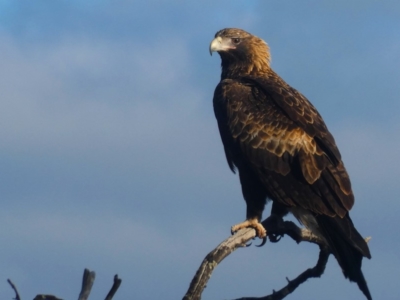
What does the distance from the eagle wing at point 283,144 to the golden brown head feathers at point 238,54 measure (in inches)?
33.7

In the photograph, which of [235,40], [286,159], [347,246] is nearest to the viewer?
[347,246]

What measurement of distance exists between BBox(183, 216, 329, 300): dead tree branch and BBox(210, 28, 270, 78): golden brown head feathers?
8.91 feet

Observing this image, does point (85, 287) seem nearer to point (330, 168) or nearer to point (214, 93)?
point (330, 168)

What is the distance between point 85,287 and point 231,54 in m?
7.31

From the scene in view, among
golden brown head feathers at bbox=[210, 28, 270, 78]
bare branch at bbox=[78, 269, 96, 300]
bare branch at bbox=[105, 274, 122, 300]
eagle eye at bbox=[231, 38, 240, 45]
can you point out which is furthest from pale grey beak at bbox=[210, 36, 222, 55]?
bare branch at bbox=[78, 269, 96, 300]

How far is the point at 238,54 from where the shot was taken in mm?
11203

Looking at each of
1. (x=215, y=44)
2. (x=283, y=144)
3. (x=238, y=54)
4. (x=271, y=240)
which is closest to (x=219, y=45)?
(x=215, y=44)

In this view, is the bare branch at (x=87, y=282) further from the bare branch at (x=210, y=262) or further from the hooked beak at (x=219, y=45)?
the hooked beak at (x=219, y=45)

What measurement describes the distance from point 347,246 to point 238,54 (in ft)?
13.1

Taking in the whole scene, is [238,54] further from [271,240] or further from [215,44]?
[271,240]

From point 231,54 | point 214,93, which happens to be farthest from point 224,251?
point 231,54

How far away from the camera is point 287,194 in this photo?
29.7 feet

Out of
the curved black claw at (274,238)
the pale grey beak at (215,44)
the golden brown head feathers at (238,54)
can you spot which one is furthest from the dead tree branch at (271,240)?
the pale grey beak at (215,44)

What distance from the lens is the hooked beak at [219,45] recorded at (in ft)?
36.0
